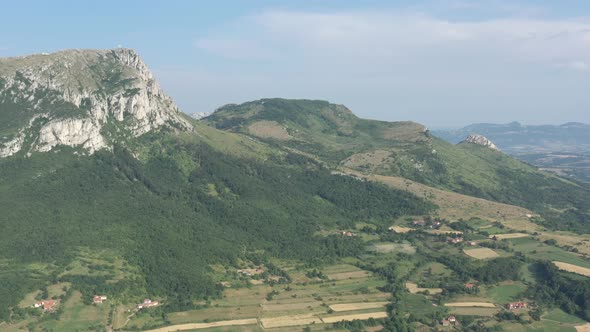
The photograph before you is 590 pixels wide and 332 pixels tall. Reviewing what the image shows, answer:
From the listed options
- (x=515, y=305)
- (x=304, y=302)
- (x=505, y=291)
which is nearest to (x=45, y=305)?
(x=304, y=302)

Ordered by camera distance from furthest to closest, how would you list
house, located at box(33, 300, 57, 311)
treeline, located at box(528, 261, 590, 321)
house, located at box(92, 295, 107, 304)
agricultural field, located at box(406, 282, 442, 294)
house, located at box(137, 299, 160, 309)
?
agricultural field, located at box(406, 282, 442, 294)
treeline, located at box(528, 261, 590, 321)
house, located at box(137, 299, 160, 309)
house, located at box(92, 295, 107, 304)
house, located at box(33, 300, 57, 311)

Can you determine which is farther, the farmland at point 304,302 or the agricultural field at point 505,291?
the agricultural field at point 505,291

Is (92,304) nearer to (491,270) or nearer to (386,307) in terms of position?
(386,307)

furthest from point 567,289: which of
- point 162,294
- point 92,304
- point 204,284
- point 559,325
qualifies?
point 92,304

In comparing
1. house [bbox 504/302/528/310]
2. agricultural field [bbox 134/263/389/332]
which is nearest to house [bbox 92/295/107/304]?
agricultural field [bbox 134/263/389/332]

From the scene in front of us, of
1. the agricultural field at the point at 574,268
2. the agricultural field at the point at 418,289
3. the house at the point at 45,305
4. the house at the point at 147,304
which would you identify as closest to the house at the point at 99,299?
the house at the point at 147,304

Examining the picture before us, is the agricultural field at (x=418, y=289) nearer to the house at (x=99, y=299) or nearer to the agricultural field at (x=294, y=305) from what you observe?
the agricultural field at (x=294, y=305)

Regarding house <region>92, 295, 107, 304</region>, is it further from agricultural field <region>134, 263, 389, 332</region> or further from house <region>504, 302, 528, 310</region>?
house <region>504, 302, 528, 310</region>

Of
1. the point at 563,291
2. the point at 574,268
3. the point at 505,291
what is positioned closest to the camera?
the point at 563,291

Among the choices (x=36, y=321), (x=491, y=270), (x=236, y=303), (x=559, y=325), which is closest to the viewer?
(x=36, y=321)

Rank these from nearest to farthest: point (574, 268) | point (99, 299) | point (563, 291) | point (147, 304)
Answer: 1. point (99, 299)
2. point (147, 304)
3. point (563, 291)
4. point (574, 268)

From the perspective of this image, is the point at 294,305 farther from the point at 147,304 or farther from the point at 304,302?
the point at 147,304
